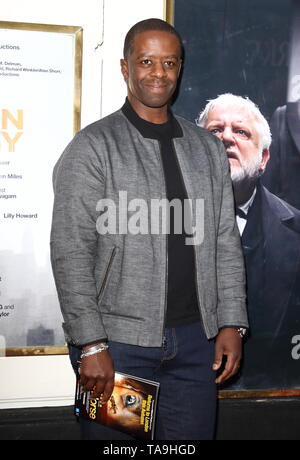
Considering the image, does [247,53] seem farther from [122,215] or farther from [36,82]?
[122,215]

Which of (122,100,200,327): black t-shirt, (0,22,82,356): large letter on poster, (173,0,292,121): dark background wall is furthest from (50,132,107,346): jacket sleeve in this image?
(173,0,292,121): dark background wall

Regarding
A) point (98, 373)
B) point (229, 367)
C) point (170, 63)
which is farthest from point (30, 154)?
point (229, 367)

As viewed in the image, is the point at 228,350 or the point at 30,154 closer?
the point at 228,350

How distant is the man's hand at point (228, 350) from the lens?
2031 mm

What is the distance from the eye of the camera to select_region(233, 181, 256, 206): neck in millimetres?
2922

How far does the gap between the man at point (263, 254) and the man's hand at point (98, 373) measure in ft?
4.48

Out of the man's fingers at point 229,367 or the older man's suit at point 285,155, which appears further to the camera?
the older man's suit at point 285,155

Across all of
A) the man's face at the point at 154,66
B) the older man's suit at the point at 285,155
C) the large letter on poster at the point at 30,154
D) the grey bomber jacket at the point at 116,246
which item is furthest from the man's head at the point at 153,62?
the older man's suit at the point at 285,155

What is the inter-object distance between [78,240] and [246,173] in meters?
1.41

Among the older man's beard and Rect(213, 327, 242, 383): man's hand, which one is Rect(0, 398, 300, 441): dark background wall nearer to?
Rect(213, 327, 242, 383): man's hand

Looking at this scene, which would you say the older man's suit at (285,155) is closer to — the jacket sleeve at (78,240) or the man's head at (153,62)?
the man's head at (153,62)

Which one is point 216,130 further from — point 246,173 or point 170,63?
point 170,63

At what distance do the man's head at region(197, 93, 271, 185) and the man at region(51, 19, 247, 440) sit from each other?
0.77m

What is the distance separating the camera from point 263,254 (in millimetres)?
2967
